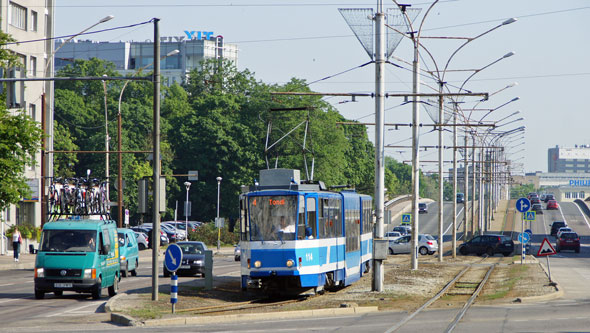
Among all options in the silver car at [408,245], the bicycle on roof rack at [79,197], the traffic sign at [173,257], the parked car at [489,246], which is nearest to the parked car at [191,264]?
the bicycle on roof rack at [79,197]

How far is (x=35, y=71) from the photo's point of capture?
5822 centimetres

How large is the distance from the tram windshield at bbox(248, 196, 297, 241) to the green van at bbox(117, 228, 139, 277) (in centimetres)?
1202

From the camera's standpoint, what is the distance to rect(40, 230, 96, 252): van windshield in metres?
25.7

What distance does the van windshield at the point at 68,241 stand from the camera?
1011 inches

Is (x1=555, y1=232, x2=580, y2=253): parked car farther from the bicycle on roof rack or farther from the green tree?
the green tree

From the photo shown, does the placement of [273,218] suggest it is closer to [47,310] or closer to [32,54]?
[47,310]

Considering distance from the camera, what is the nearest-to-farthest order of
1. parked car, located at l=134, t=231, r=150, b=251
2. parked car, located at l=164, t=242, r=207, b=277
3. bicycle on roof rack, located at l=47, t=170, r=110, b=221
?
parked car, located at l=164, t=242, r=207, b=277, bicycle on roof rack, located at l=47, t=170, r=110, b=221, parked car, located at l=134, t=231, r=150, b=251

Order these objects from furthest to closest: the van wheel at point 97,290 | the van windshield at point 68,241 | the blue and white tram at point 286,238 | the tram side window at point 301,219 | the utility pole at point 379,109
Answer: the utility pole at point 379,109 → the van wheel at point 97,290 → the van windshield at point 68,241 → the tram side window at point 301,219 → the blue and white tram at point 286,238

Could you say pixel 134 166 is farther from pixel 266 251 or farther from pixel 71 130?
pixel 266 251

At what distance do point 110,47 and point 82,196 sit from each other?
12606cm

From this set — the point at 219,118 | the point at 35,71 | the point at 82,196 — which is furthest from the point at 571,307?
the point at 219,118

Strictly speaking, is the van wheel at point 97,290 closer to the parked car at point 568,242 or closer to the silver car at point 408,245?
the silver car at point 408,245

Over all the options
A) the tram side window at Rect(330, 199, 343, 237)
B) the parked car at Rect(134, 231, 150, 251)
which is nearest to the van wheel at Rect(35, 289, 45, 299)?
the tram side window at Rect(330, 199, 343, 237)

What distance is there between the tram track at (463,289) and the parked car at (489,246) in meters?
19.2
